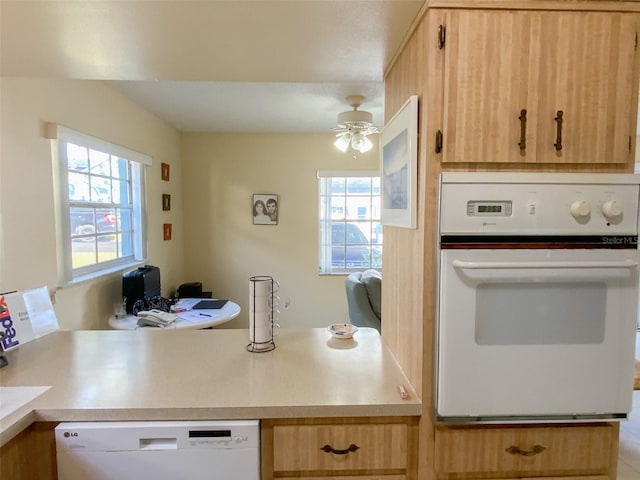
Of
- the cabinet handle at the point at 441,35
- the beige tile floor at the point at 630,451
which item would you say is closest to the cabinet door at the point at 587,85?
the cabinet handle at the point at 441,35

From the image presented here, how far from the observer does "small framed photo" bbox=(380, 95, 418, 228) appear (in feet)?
3.53

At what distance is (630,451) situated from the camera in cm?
140

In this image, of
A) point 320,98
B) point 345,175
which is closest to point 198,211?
point 345,175

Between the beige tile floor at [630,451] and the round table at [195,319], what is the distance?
2359mm

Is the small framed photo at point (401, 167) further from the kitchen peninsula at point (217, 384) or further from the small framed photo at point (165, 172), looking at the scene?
the small framed photo at point (165, 172)

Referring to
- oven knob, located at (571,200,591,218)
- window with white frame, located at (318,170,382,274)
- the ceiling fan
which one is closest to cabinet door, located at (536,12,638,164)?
oven knob, located at (571,200,591,218)

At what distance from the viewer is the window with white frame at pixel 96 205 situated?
7.22 ft

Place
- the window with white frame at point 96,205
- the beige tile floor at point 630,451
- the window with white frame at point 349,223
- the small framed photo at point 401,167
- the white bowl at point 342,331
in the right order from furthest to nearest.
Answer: the window with white frame at point 349,223
the window with white frame at point 96,205
the white bowl at point 342,331
the beige tile floor at point 630,451
the small framed photo at point 401,167

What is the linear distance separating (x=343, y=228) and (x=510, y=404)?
3427 millimetres

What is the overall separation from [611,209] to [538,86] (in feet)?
1.32

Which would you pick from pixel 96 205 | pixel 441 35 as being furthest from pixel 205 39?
pixel 96 205

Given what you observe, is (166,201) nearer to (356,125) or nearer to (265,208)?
(265,208)

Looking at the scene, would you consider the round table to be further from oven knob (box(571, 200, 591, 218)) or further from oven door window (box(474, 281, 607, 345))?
oven knob (box(571, 200, 591, 218))

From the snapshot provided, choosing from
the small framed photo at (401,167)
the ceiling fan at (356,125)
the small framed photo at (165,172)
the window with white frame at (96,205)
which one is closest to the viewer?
the small framed photo at (401,167)
